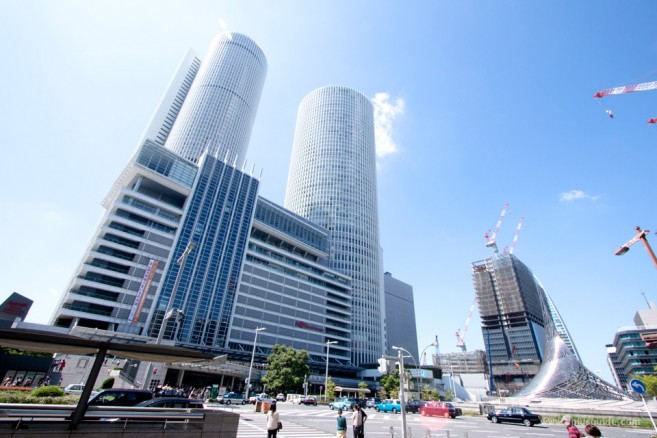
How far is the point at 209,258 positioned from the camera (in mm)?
70250

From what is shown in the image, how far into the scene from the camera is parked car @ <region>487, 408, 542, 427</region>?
27.7 metres

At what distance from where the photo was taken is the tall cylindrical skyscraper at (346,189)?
4437 inches

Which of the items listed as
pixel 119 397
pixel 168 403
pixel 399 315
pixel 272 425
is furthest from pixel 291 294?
pixel 399 315

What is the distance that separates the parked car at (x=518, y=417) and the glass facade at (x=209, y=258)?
5347 centimetres

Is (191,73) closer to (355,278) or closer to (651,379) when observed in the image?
(355,278)

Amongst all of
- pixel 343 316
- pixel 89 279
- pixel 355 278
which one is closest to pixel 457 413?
pixel 89 279

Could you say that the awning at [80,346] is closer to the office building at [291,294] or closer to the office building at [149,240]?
the office building at [149,240]

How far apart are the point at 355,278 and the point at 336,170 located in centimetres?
4586

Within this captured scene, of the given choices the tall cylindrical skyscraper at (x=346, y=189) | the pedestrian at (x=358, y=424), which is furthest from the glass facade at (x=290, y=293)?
the pedestrian at (x=358, y=424)

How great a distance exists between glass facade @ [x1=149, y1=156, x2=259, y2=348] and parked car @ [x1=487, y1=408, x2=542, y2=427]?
53.5 meters

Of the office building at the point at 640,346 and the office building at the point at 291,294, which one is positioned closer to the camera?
the office building at the point at 291,294

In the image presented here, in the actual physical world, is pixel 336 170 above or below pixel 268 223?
above

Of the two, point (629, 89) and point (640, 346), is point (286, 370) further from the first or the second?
point (640, 346)

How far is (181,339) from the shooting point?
201 feet
